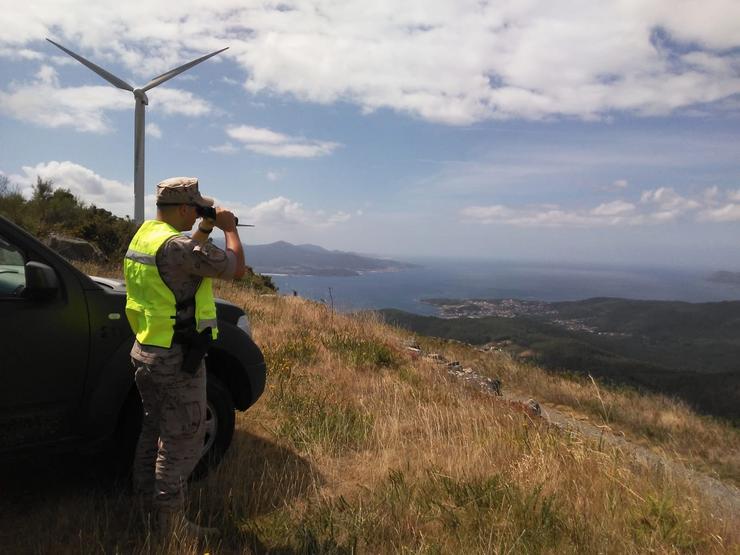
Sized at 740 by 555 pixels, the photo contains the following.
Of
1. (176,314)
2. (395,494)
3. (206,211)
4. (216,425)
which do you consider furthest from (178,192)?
(395,494)

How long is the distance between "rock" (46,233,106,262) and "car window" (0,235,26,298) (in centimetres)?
1271

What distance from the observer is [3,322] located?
9.15 ft

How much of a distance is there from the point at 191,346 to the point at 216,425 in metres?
1.16

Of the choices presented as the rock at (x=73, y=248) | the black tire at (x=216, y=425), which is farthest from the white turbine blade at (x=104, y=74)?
the black tire at (x=216, y=425)

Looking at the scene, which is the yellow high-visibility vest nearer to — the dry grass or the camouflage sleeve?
the camouflage sleeve

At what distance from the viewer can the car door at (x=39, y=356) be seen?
2.83 metres

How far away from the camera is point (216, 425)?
3.64m

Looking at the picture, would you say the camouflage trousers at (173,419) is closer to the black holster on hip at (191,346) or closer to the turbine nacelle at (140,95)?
the black holster on hip at (191,346)

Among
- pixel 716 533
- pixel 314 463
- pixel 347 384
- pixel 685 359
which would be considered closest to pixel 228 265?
pixel 314 463

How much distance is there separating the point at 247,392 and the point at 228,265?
4.98 feet

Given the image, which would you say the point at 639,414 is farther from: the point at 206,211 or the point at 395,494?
the point at 206,211

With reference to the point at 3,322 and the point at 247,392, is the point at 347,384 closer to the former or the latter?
the point at 247,392

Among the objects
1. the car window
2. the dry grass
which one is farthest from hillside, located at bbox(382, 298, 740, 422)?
the car window

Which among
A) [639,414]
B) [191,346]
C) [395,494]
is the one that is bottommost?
[639,414]
